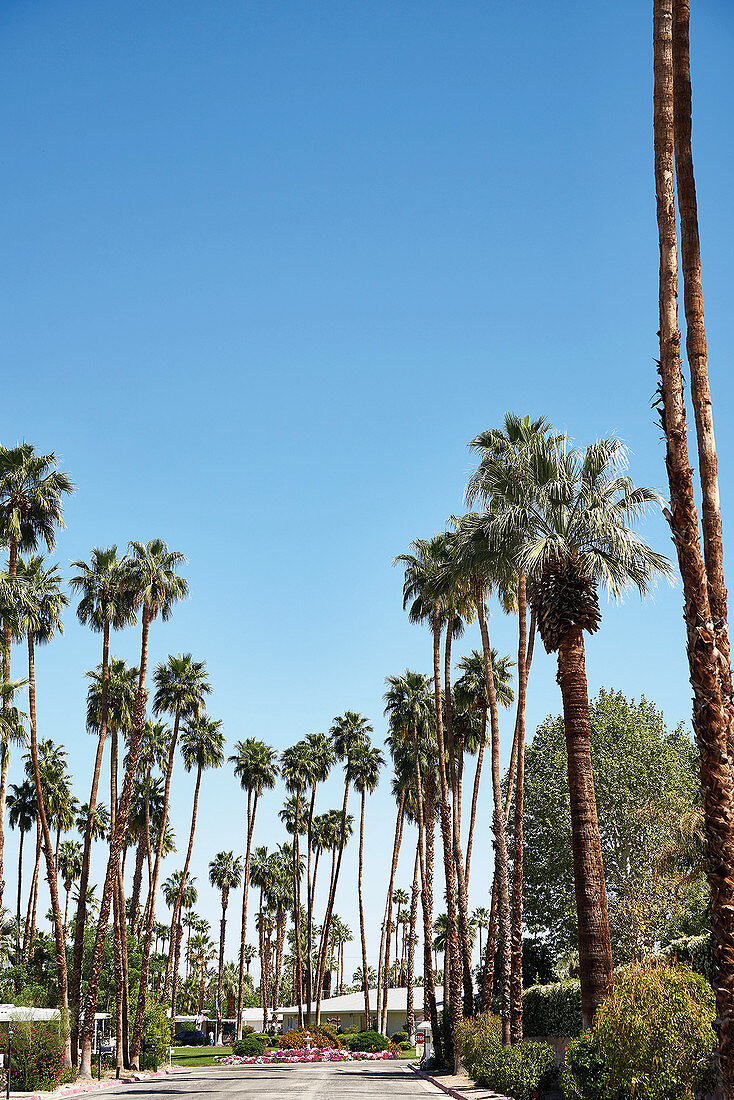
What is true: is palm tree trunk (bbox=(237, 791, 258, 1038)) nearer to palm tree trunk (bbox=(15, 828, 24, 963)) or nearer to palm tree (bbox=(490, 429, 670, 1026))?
palm tree trunk (bbox=(15, 828, 24, 963))

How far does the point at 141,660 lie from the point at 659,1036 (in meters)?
30.9

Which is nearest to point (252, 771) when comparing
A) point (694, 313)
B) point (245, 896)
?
point (245, 896)

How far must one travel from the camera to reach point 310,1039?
62.3m

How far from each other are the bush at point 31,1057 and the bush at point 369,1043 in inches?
1331

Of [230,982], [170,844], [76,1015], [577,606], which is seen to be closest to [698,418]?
[577,606]

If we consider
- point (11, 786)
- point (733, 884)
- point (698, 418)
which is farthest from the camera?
point (11, 786)

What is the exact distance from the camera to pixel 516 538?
22219 mm

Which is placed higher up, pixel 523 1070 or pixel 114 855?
pixel 114 855

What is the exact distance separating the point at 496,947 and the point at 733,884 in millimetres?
33832

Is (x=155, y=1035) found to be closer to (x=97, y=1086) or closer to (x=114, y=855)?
(x=114, y=855)

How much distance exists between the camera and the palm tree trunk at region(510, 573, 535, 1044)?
27234mm

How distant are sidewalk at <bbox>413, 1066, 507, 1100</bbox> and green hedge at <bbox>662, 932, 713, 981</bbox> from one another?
5.85 m

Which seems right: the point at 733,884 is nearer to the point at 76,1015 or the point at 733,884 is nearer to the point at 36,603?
the point at 36,603

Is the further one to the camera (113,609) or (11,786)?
(11,786)
